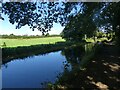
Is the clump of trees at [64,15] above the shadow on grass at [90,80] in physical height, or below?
above

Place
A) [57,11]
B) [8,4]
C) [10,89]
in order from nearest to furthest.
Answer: [8,4] → [57,11] → [10,89]

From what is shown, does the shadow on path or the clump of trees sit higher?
the clump of trees

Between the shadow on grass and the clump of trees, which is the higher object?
the clump of trees

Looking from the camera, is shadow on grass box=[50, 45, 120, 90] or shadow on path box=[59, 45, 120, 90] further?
shadow on path box=[59, 45, 120, 90]

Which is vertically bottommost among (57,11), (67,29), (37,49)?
(37,49)

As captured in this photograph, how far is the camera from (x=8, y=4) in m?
9.44

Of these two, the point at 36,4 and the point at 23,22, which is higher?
the point at 36,4

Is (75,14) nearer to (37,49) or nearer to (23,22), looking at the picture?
(23,22)

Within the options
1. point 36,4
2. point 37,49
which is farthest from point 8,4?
point 37,49

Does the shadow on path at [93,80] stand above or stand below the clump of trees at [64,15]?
below

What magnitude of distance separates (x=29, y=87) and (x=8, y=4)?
22.7 ft

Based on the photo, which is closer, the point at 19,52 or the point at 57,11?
the point at 57,11

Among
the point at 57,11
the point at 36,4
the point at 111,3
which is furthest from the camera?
the point at 111,3

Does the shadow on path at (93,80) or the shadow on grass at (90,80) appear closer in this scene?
the shadow on grass at (90,80)
